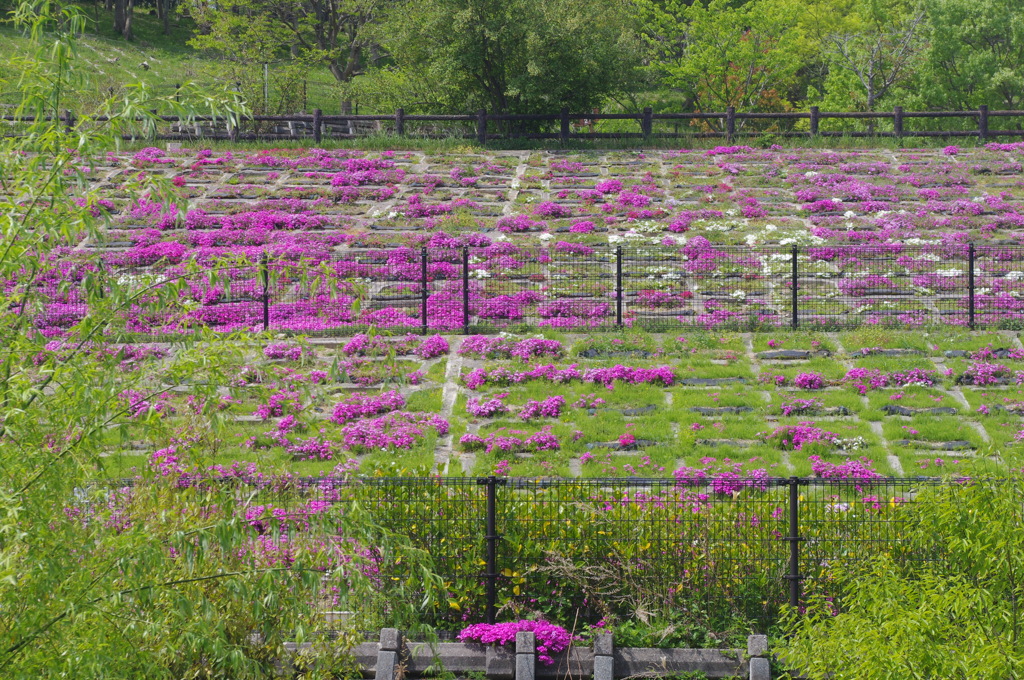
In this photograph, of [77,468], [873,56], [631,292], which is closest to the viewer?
[77,468]

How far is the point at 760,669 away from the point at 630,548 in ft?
5.85

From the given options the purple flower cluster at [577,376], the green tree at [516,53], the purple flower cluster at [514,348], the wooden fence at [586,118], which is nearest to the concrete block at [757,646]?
the purple flower cluster at [577,376]

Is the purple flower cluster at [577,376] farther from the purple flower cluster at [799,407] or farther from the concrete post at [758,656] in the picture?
the concrete post at [758,656]

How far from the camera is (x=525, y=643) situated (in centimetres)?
1092

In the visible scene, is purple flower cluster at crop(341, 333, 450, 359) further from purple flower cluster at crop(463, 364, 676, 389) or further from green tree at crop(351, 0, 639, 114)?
green tree at crop(351, 0, 639, 114)

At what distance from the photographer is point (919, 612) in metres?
8.08

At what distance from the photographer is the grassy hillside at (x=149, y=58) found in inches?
2324

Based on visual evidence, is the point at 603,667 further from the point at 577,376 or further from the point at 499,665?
the point at 577,376

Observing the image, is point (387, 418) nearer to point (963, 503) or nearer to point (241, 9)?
point (963, 503)

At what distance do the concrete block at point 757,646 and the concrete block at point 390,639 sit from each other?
332 centimetres

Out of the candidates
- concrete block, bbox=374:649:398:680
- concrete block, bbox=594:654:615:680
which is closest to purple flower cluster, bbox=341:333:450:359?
concrete block, bbox=374:649:398:680

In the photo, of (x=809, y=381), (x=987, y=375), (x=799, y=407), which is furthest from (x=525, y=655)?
(x=987, y=375)

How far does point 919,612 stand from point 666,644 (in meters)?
3.67

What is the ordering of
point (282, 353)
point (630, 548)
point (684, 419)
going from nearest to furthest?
1. point (630, 548)
2. point (684, 419)
3. point (282, 353)
